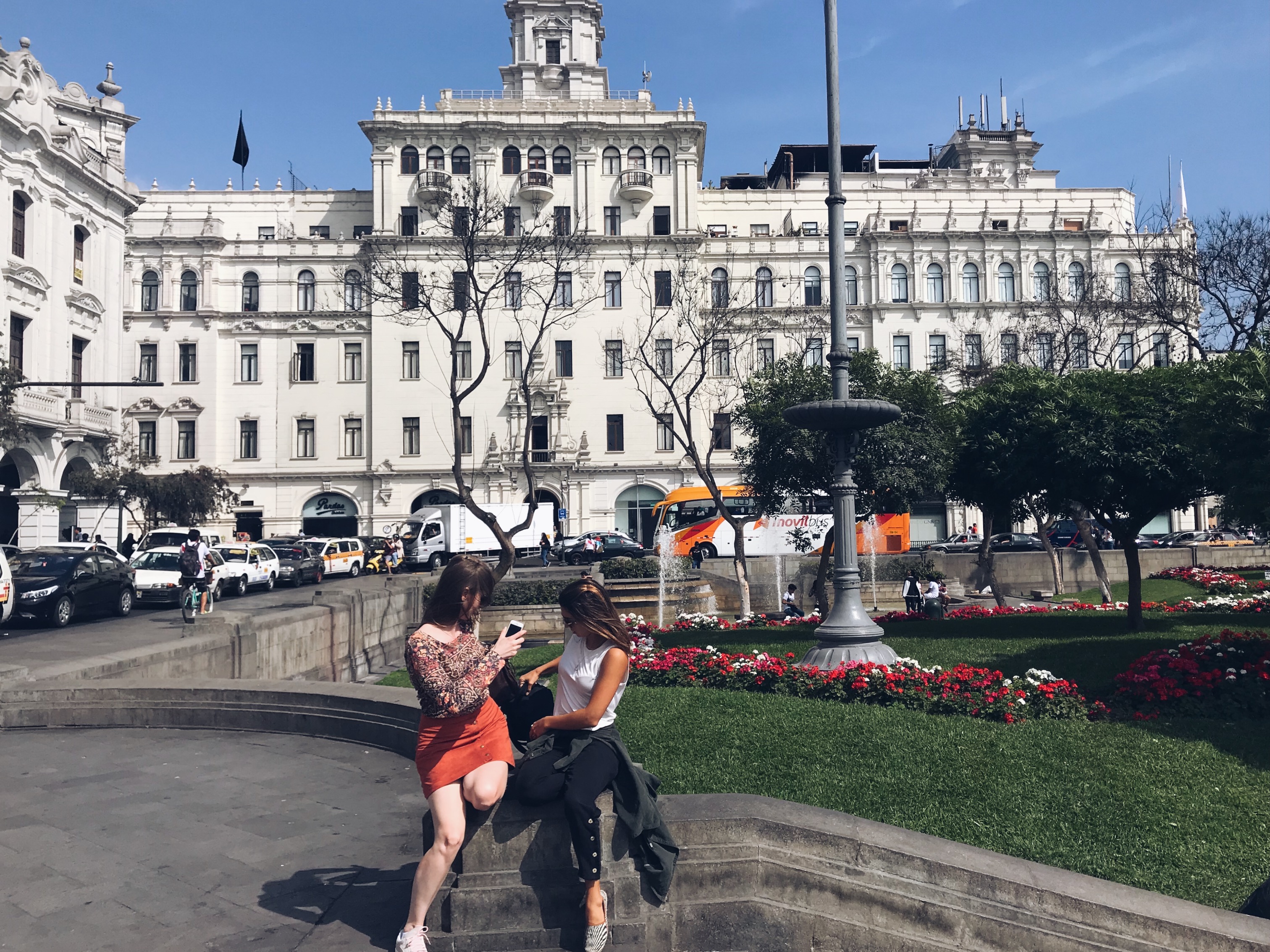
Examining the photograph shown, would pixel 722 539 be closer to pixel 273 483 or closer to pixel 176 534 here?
pixel 176 534

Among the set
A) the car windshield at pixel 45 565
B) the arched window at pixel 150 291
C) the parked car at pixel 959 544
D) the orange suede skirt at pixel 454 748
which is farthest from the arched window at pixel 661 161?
the orange suede skirt at pixel 454 748

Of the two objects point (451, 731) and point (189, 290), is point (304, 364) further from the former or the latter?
point (451, 731)

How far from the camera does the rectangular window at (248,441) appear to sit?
49.3 m

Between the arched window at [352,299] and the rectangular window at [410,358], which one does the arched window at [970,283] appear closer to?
the rectangular window at [410,358]

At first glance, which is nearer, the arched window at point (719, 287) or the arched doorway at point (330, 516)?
the arched window at point (719, 287)

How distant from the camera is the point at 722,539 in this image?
124 feet

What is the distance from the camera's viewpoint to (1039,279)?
5200 centimetres

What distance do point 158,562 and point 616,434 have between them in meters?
27.2

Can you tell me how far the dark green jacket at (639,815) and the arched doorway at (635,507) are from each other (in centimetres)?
4463

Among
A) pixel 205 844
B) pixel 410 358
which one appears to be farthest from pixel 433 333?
pixel 205 844

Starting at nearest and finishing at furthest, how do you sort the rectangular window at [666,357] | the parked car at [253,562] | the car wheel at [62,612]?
the car wheel at [62,612] < the parked car at [253,562] < the rectangular window at [666,357]

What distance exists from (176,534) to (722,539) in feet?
64.1

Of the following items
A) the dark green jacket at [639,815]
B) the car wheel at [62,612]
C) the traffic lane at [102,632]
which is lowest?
the traffic lane at [102,632]

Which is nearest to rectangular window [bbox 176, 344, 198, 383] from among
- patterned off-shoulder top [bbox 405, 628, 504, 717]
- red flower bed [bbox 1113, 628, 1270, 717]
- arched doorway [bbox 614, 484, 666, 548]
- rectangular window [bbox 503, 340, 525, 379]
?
rectangular window [bbox 503, 340, 525, 379]
